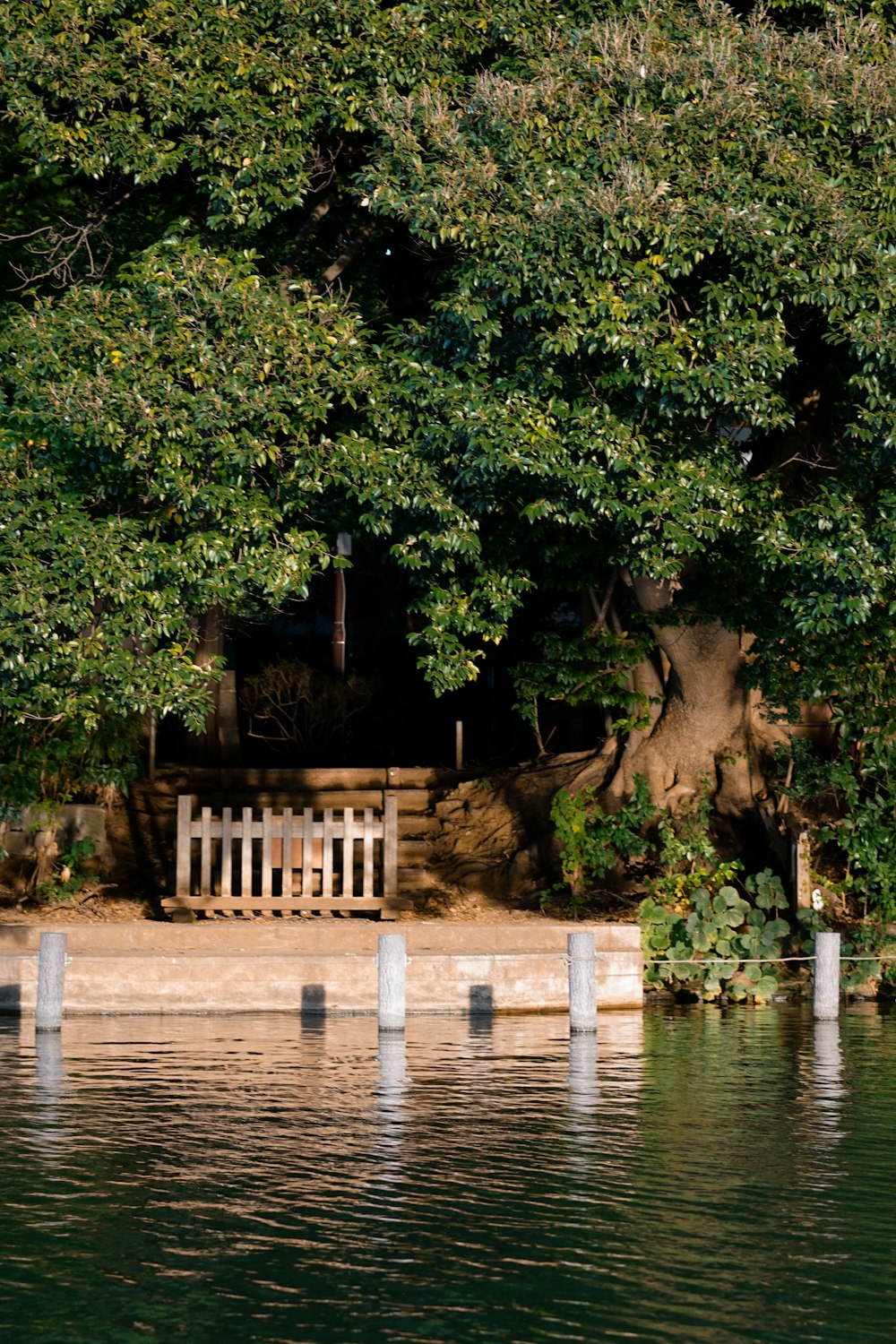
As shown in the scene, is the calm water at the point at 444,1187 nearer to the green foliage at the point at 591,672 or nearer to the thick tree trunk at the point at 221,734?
the green foliage at the point at 591,672

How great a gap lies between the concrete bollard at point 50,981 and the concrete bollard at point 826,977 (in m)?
6.66

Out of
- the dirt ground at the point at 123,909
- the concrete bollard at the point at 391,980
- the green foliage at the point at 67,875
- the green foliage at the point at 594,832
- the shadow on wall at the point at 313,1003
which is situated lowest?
the shadow on wall at the point at 313,1003

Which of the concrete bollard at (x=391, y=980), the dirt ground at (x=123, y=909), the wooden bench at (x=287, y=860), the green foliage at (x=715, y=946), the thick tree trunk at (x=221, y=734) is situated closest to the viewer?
the concrete bollard at (x=391, y=980)

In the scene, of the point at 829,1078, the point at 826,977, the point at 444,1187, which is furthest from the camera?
the point at 826,977

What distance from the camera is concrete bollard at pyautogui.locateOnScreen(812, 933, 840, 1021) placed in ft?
55.7

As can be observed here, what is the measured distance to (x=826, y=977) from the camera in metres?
17.1

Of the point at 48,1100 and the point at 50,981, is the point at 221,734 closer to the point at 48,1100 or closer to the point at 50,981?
the point at 50,981

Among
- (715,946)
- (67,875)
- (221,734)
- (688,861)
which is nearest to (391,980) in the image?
(715,946)

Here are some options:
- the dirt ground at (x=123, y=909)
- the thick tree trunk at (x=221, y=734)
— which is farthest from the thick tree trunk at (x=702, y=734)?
the thick tree trunk at (x=221, y=734)

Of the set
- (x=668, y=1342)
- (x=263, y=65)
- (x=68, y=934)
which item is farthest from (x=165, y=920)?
(x=668, y=1342)

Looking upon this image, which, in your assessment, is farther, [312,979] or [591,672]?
[591,672]

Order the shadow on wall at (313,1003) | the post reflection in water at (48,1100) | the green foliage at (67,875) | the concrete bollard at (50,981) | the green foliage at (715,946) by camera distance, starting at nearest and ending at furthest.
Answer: the post reflection in water at (48,1100)
the concrete bollard at (50,981)
the shadow on wall at (313,1003)
the green foliage at (715,946)
the green foliage at (67,875)

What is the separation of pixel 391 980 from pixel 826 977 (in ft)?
13.7

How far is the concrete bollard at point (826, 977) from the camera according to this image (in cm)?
1698
